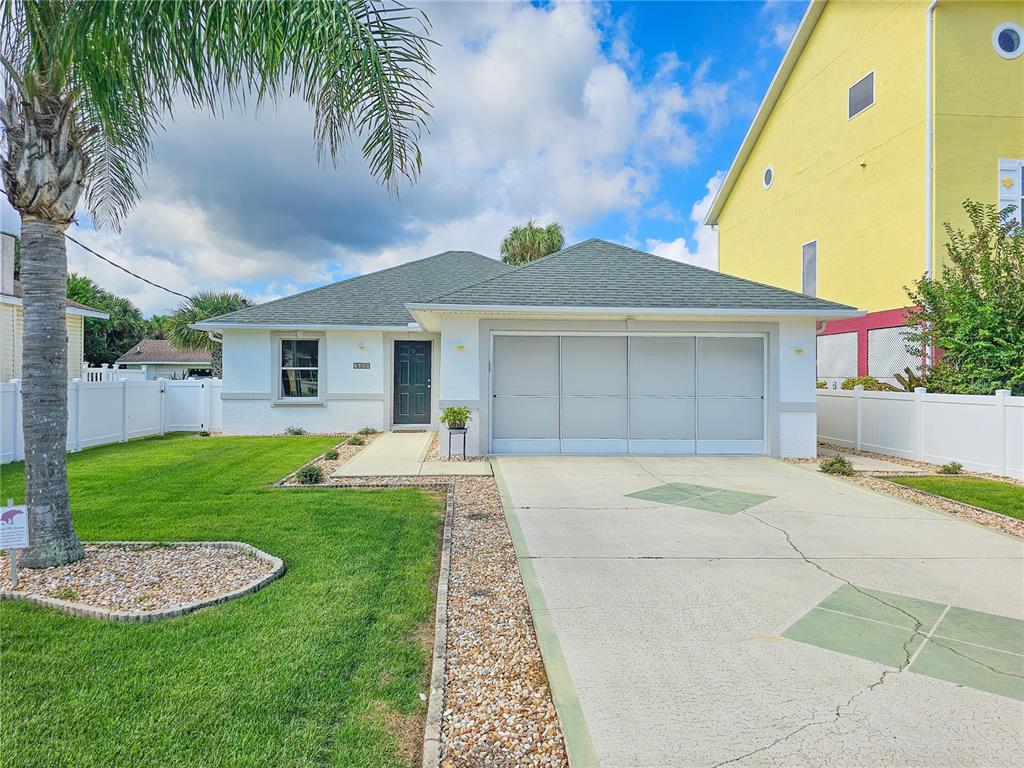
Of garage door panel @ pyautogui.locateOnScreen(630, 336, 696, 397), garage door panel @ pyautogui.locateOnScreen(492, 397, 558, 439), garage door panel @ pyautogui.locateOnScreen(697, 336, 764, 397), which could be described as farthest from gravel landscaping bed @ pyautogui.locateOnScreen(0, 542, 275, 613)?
garage door panel @ pyautogui.locateOnScreen(697, 336, 764, 397)

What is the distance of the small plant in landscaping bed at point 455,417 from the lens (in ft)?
32.4

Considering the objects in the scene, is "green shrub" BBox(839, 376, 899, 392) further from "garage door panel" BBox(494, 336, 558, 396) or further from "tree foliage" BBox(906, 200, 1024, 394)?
"garage door panel" BBox(494, 336, 558, 396)

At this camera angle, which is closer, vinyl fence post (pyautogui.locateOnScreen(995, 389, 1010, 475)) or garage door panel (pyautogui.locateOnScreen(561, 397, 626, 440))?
vinyl fence post (pyautogui.locateOnScreen(995, 389, 1010, 475))

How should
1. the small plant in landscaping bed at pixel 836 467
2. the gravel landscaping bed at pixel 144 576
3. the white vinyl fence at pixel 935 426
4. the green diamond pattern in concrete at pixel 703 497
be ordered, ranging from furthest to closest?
the small plant in landscaping bed at pixel 836 467, the white vinyl fence at pixel 935 426, the green diamond pattern in concrete at pixel 703 497, the gravel landscaping bed at pixel 144 576

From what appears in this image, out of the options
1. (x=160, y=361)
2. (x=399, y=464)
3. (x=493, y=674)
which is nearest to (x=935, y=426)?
(x=399, y=464)

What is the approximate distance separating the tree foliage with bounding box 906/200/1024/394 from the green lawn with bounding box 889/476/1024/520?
2222 millimetres

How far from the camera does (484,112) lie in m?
8.76

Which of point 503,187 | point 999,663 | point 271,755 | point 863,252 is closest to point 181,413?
point 503,187

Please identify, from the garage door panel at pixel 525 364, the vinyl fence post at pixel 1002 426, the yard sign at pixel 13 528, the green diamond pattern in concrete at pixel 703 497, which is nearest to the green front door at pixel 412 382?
the garage door panel at pixel 525 364

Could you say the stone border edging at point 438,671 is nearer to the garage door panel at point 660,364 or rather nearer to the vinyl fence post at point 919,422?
the garage door panel at point 660,364

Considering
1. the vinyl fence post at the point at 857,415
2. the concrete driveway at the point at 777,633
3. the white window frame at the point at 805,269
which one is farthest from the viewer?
the white window frame at the point at 805,269

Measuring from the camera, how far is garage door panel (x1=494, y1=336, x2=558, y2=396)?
10477 mm

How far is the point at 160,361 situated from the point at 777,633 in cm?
4052

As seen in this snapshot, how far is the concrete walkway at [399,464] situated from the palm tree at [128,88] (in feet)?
14.7
